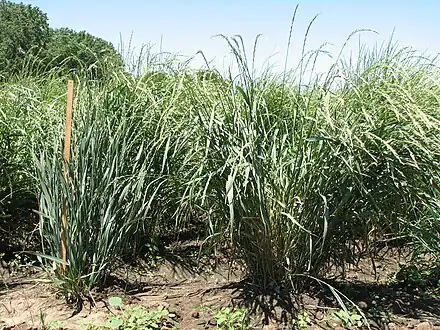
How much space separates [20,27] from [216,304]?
31855 millimetres

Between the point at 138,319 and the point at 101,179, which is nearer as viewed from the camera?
the point at 138,319

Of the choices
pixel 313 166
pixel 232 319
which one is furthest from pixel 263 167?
pixel 232 319

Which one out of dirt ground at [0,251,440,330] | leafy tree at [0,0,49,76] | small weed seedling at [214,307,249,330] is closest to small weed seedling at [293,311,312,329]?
dirt ground at [0,251,440,330]

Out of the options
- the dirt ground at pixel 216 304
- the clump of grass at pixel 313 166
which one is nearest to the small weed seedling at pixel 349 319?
the dirt ground at pixel 216 304

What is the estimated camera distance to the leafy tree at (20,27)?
30.3 metres

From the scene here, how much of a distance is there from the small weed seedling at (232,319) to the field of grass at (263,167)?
248 millimetres

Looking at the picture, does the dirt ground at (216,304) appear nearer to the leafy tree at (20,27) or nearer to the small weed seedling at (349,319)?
the small weed seedling at (349,319)

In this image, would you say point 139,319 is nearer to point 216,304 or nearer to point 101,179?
point 216,304

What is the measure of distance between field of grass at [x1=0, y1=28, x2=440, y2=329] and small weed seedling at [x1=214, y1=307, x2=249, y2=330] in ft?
0.81

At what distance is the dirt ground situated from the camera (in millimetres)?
2984

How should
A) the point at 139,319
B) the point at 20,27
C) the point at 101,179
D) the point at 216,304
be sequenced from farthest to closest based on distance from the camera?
1. the point at 20,27
2. the point at 101,179
3. the point at 216,304
4. the point at 139,319

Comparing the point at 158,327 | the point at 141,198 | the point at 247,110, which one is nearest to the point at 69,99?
the point at 141,198

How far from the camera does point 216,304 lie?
320 centimetres

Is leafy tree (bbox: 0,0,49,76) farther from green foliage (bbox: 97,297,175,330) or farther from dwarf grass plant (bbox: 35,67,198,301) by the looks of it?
green foliage (bbox: 97,297,175,330)
